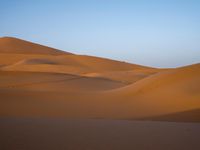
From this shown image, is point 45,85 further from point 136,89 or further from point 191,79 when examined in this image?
point 191,79

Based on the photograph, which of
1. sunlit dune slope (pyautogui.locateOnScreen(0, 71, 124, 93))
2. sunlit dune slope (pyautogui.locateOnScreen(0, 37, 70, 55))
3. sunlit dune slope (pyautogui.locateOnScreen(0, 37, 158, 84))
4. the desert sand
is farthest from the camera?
sunlit dune slope (pyautogui.locateOnScreen(0, 37, 70, 55))

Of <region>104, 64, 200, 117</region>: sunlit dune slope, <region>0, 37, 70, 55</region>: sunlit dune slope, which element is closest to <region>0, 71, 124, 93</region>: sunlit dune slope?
<region>104, 64, 200, 117</region>: sunlit dune slope

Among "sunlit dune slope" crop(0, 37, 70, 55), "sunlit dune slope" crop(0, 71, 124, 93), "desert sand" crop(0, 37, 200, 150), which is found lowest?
"desert sand" crop(0, 37, 200, 150)

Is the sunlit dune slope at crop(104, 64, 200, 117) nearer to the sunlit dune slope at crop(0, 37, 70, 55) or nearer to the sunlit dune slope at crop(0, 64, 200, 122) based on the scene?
the sunlit dune slope at crop(0, 64, 200, 122)

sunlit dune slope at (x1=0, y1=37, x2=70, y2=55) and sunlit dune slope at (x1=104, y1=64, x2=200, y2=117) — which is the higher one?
sunlit dune slope at (x1=0, y1=37, x2=70, y2=55)

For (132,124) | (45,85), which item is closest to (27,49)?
(45,85)

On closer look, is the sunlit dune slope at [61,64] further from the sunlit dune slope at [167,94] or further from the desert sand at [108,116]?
the desert sand at [108,116]

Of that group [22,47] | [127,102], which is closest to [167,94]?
[127,102]

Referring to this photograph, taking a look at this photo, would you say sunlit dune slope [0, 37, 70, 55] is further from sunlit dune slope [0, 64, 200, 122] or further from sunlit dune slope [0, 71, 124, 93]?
sunlit dune slope [0, 64, 200, 122]

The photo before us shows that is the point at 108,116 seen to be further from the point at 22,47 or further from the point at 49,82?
the point at 22,47

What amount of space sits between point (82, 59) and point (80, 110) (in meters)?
55.5

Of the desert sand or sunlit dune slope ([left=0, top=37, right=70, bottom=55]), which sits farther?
sunlit dune slope ([left=0, top=37, right=70, bottom=55])

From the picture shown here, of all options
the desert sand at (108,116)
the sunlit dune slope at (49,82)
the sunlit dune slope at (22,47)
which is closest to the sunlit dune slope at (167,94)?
the desert sand at (108,116)

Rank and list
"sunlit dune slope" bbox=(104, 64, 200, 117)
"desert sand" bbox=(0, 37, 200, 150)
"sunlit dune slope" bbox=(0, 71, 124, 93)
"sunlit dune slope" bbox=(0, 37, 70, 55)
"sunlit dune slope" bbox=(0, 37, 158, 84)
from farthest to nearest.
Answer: "sunlit dune slope" bbox=(0, 37, 70, 55) → "sunlit dune slope" bbox=(0, 37, 158, 84) → "sunlit dune slope" bbox=(0, 71, 124, 93) → "sunlit dune slope" bbox=(104, 64, 200, 117) → "desert sand" bbox=(0, 37, 200, 150)
